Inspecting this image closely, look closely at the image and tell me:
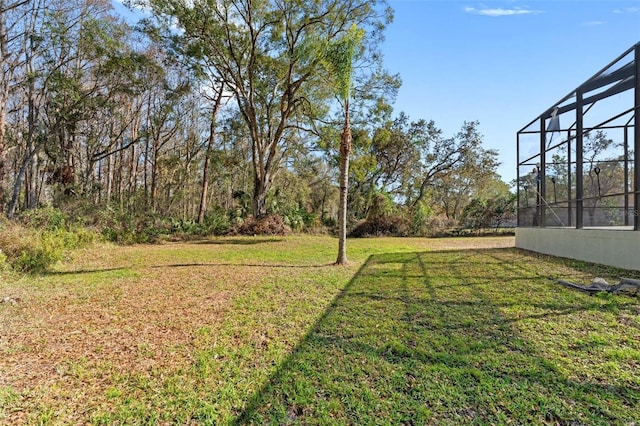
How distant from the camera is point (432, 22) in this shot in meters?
8.12

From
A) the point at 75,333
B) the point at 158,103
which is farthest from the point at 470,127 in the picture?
the point at 75,333

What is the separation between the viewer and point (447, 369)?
2.47 metres

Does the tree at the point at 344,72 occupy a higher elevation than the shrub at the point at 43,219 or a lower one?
higher

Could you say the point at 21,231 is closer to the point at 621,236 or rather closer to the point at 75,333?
the point at 75,333

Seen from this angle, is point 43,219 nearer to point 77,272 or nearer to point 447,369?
point 77,272

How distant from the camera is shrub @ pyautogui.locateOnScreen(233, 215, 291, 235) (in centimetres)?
1557

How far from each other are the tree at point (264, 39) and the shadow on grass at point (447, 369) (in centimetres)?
999

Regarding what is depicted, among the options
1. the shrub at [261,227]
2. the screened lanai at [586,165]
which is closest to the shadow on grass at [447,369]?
the screened lanai at [586,165]

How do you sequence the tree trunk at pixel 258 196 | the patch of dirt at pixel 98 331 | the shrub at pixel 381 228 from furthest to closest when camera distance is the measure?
1. the shrub at pixel 381 228
2. the tree trunk at pixel 258 196
3. the patch of dirt at pixel 98 331

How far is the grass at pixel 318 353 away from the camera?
79.3 inches

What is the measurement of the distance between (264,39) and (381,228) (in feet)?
35.8

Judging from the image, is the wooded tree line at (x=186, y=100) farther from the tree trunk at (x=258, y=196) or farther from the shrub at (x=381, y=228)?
the shrub at (x=381, y=228)

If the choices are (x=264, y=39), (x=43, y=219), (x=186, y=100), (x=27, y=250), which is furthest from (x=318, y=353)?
(x=186, y=100)

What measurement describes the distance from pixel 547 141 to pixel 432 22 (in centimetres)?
523
